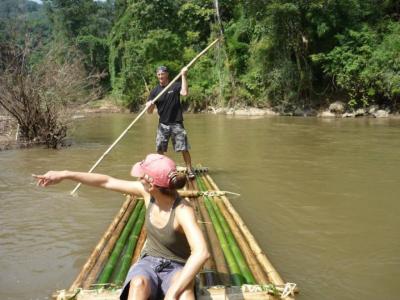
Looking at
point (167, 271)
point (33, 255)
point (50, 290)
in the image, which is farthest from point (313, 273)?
point (33, 255)

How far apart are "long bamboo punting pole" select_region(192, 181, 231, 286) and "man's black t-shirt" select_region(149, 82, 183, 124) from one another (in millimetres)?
1914

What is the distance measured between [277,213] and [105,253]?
228cm

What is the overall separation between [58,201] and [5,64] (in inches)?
200

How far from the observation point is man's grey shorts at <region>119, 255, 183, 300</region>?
255 centimetres

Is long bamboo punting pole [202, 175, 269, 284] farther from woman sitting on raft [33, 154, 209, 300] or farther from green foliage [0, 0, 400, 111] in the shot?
green foliage [0, 0, 400, 111]

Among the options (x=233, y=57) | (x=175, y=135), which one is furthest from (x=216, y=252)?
(x=233, y=57)

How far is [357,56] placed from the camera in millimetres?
19344

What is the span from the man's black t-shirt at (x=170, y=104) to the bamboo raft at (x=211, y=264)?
74.2 inches

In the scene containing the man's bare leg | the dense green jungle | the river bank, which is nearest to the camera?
the man's bare leg

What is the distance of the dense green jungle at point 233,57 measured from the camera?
9922 mm

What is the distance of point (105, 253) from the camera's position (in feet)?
11.9

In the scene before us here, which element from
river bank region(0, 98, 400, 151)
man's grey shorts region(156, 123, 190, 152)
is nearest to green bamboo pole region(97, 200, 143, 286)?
man's grey shorts region(156, 123, 190, 152)

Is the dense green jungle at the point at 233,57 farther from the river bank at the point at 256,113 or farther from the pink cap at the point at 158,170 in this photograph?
the pink cap at the point at 158,170

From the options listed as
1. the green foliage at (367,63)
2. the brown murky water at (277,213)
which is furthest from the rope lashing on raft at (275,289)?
the green foliage at (367,63)
